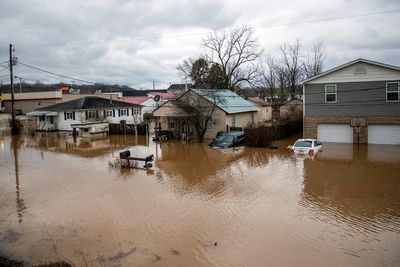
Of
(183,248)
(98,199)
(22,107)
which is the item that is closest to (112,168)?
(98,199)

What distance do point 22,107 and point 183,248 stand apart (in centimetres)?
6285

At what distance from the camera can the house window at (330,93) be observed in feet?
94.2

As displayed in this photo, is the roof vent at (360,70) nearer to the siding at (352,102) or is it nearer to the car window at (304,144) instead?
the siding at (352,102)

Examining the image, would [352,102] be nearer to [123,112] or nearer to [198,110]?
[198,110]

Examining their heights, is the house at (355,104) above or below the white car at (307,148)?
above

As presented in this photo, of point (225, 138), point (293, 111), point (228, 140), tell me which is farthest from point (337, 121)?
point (293, 111)

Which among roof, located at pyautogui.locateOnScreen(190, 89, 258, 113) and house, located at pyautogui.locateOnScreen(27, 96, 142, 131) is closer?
roof, located at pyautogui.locateOnScreen(190, 89, 258, 113)

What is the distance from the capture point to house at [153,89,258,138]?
33.2 metres

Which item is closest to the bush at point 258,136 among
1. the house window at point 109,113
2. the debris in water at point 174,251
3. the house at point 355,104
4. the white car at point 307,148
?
the house at point 355,104

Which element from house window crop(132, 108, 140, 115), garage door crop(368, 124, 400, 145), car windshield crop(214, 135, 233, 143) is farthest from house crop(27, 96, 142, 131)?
garage door crop(368, 124, 400, 145)

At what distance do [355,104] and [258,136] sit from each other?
8161 millimetres

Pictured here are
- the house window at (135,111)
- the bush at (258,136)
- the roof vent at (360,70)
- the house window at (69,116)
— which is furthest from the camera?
the house window at (135,111)

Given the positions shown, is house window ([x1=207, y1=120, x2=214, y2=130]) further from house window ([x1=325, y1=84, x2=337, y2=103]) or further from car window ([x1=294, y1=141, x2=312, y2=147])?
car window ([x1=294, y1=141, x2=312, y2=147])

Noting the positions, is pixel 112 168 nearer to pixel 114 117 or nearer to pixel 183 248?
pixel 183 248
